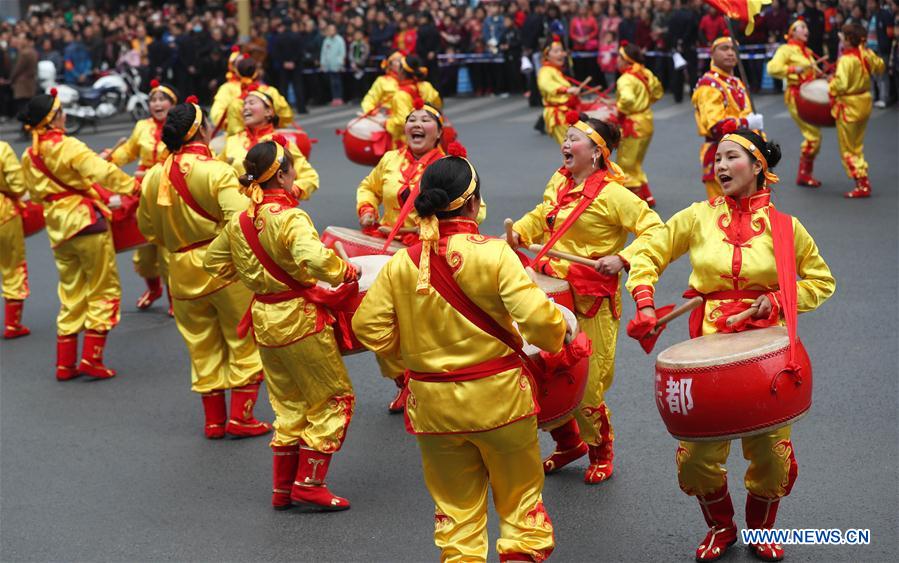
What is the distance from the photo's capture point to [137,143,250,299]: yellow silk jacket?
682 cm

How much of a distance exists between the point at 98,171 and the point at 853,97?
818 centimetres

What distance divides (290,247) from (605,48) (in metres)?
17.5

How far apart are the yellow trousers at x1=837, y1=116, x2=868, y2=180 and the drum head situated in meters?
8.56

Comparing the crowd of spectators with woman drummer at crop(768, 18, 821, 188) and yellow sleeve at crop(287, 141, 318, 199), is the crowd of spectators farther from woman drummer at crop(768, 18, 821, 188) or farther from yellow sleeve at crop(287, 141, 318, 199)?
yellow sleeve at crop(287, 141, 318, 199)

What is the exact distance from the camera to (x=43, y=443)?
24.1ft

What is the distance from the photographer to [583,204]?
19.2 feet

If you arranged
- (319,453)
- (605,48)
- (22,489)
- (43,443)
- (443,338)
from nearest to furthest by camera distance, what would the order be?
(443,338) < (319,453) < (22,489) < (43,443) < (605,48)

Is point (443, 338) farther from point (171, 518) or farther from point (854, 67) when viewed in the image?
point (854, 67)

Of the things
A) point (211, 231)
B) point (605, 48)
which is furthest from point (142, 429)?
point (605, 48)

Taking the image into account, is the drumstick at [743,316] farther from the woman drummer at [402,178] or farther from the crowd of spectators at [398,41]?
the crowd of spectators at [398,41]

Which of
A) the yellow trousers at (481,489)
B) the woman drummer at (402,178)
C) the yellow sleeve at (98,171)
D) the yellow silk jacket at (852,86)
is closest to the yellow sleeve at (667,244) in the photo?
the yellow trousers at (481,489)

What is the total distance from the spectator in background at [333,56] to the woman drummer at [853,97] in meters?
13.1

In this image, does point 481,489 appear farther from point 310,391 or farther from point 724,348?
point 310,391

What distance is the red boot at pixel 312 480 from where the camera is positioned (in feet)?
19.6
